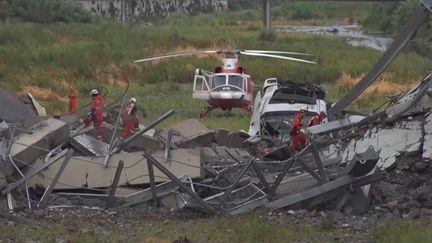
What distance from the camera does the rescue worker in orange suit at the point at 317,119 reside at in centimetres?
1769

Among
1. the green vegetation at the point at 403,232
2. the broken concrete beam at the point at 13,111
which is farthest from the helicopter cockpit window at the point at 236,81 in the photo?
the green vegetation at the point at 403,232

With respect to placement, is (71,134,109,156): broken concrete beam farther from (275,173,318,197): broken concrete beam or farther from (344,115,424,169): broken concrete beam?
(344,115,424,169): broken concrete beam

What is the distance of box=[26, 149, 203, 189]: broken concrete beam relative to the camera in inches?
511

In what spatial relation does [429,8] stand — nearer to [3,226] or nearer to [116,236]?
[116,236]

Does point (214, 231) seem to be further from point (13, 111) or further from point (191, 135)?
point (13, 111)

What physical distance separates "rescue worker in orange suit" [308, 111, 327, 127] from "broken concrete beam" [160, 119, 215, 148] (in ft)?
6.80

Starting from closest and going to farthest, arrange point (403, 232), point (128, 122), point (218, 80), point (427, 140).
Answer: point (403, 232) → point (427, 140) → point (128, 122) → point (218, 80)

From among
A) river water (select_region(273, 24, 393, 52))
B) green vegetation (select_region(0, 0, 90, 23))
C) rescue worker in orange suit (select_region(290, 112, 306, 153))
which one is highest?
rescue worker in orange suit (select_region(290, 112, 306, 153))

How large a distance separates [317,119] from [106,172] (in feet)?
20.5

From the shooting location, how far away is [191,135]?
1664 centimetres

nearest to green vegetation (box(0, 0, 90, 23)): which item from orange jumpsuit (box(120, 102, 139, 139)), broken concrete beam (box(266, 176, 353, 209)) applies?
orange jumpsuit (box(120, 102, 139, 139))

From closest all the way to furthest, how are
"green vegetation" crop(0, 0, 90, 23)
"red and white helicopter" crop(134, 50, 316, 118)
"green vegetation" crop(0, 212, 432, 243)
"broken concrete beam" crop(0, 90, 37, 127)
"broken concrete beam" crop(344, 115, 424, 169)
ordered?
"green vegetation" crop(0, 212, 432, 243) → "broken concrete beam" crop(344, 115, 424, 169) → "broken concrete beam" crop(0, 90, 37, 127) → "red and white helicopter" crop(134, 50, 316, 118) → "green vegetation" crop(0, 0, 90, 23)

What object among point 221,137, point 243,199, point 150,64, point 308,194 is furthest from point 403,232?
point 150,64

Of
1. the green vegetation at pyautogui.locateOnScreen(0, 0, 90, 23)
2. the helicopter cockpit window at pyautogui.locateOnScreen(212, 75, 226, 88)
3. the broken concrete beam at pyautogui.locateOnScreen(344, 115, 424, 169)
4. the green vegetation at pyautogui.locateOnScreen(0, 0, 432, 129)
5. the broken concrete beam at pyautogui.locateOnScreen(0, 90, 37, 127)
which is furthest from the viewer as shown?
the green vegetation at pyautogui.locateOnScreen(0, 0, 90, 23)
